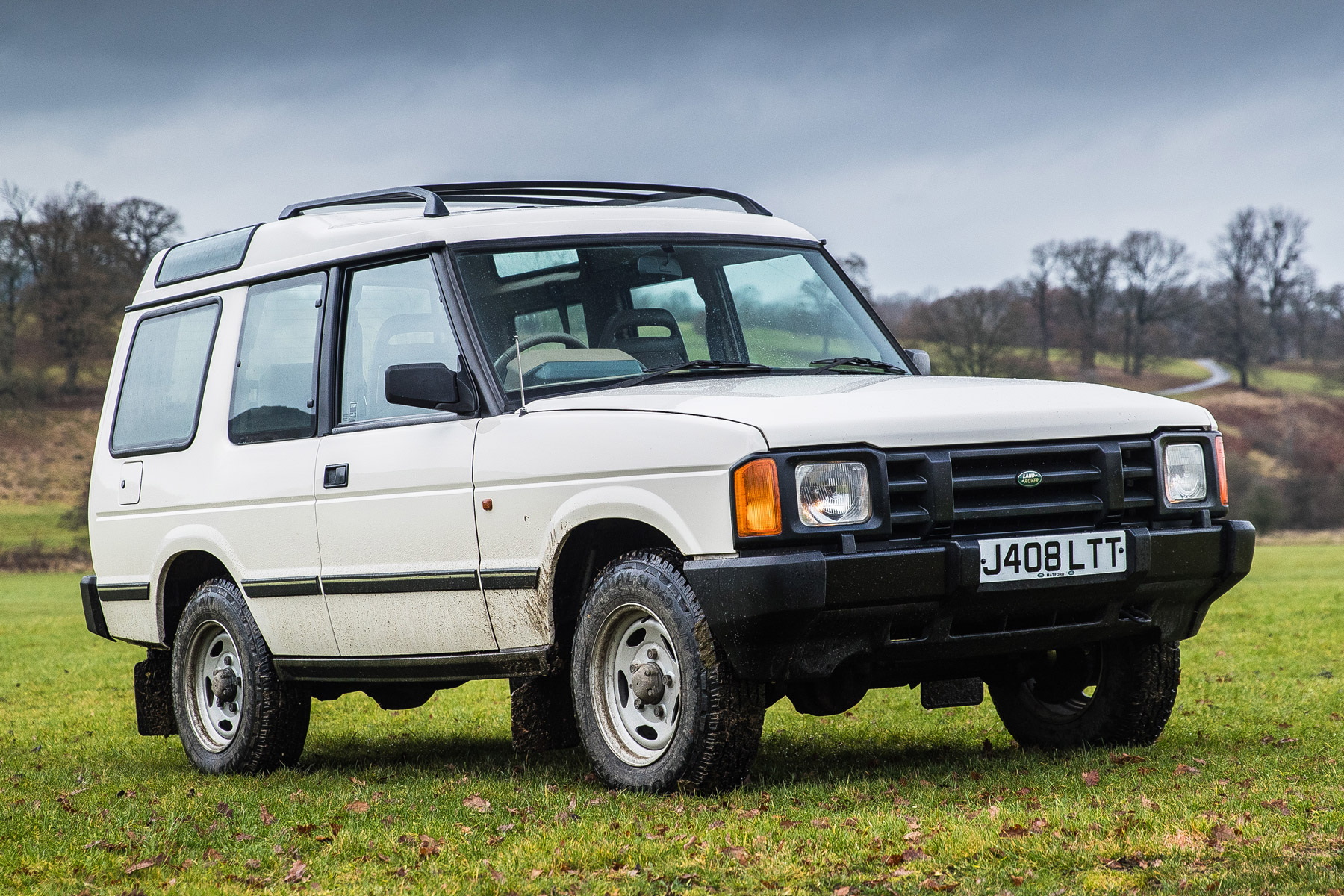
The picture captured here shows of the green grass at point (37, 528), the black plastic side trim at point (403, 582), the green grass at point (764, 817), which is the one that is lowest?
the green grass at point (37, 528)

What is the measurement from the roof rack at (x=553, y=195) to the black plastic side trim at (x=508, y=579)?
210cm

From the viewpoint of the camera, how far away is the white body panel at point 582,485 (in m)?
5.32

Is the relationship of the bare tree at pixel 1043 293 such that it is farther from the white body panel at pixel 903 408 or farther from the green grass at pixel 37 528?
the white body panel at pixel 903 408

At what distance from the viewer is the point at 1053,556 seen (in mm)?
5598

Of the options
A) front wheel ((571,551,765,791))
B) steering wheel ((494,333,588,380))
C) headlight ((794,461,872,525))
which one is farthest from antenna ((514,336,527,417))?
headlight ((794,461,872,525))

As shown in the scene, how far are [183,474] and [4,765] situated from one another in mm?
2070

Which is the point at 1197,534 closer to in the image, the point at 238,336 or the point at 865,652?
the point at 865,652

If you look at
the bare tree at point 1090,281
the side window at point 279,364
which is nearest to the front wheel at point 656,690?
the side window at point 279,364

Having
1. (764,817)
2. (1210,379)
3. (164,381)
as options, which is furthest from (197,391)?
(1210,379)

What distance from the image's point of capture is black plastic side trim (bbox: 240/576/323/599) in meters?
7.08

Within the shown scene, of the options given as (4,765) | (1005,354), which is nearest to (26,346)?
(1005,354)

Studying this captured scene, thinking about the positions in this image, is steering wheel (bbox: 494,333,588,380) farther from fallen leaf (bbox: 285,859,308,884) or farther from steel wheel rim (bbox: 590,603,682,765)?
fallen leaf (bbox: 285,859,308,884)

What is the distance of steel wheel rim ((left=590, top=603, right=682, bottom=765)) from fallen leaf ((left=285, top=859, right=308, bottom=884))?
1311 millimetres

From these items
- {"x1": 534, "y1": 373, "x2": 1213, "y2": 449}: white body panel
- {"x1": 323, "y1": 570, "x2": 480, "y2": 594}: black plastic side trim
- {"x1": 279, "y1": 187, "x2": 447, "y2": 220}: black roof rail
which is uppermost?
{"x1": 279, "y1": 187, "x2": 447, "y2": 220}: black roof rail
